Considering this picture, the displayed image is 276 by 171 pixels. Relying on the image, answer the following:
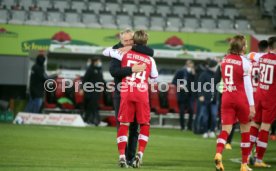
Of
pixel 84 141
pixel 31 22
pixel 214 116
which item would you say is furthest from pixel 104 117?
pixel 84 141

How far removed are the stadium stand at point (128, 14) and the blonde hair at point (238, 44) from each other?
16.0 meters

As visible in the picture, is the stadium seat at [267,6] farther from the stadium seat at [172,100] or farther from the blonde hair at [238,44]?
the blonde hair at [238,44]

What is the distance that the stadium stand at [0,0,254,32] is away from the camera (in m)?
28.9

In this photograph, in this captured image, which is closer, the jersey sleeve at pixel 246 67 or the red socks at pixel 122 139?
the jersey sleeve at pixel 246 67

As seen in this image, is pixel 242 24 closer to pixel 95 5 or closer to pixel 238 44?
pixel 95 5

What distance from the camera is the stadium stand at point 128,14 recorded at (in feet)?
94.7

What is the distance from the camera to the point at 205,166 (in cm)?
1354

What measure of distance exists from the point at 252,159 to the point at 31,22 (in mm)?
A: 15393

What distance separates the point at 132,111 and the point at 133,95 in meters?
0.27

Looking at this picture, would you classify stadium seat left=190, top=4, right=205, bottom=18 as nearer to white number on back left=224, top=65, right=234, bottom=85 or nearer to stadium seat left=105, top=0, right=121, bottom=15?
stadium seat left=105, top=0, right=121, bottom=15

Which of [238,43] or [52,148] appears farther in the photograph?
[52,148]

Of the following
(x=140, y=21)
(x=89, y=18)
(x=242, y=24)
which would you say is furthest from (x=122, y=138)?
(x=242, y=24)

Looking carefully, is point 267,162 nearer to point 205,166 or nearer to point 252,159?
point 252,159

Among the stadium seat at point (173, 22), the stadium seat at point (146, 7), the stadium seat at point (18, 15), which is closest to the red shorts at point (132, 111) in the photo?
the stadium seat at point (18, 15)
